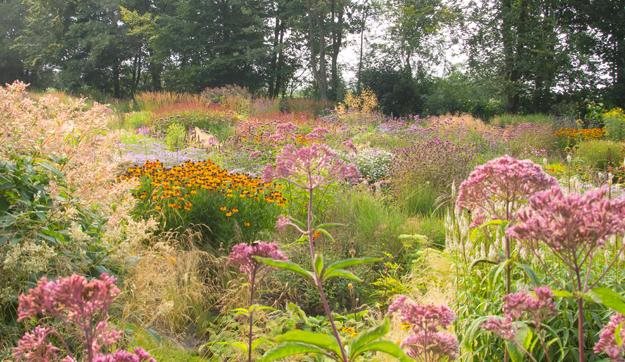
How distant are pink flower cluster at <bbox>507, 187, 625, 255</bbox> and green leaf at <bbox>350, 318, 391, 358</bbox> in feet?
1.19

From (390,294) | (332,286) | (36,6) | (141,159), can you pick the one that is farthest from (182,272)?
(36,6)

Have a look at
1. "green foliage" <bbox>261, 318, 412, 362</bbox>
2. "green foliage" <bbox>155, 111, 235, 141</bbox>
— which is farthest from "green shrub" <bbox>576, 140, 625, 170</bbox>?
"green foliage" <bbox>261, 318, 412, 362</bbox>

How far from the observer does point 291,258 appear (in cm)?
512

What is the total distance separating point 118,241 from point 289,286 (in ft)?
5.30

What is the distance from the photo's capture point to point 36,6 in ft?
99.2

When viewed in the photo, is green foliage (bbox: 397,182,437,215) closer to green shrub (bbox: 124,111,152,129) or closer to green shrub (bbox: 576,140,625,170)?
green shrub (bbox: 576,140,625,170)

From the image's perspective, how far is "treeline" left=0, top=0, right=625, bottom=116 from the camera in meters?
Answer: 21.7

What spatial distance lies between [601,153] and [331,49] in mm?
18755

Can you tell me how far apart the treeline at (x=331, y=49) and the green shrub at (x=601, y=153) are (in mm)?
9145

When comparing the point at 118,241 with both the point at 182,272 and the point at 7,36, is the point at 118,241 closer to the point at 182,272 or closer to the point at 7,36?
the point at 182,272

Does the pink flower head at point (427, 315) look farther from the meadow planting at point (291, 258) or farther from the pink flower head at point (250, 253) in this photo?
the pink flower head at point (250, 253)

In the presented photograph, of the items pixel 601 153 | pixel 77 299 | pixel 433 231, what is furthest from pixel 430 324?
pixel 601 153

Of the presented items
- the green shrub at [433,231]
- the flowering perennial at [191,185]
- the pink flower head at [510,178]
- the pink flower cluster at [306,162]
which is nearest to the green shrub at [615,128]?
the green shrub at [433,231]

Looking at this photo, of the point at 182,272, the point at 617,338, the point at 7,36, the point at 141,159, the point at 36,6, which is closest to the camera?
the point at 617,338
